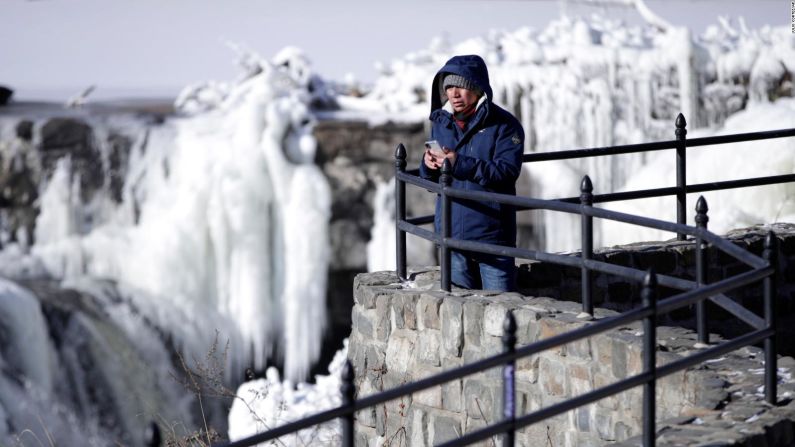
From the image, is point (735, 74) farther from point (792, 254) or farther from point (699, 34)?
point (792, 254)

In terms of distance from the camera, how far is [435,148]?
6.57m

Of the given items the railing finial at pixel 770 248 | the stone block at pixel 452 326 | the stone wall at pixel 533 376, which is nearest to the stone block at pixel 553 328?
the stone wall at pixel 533 376

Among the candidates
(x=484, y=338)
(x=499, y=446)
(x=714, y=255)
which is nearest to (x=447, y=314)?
(x=484, y=338)

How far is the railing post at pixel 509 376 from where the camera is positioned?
4070mm

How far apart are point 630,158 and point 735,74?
8.85 feet

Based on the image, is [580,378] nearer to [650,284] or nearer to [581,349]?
[581,349]

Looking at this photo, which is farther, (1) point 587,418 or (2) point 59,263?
(2) point 59,263

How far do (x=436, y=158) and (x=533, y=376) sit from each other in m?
1.13

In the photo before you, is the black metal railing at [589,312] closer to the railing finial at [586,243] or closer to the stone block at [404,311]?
the railing finial at [586,243]

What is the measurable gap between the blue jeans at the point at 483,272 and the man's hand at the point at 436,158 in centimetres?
48

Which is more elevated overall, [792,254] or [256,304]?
[792,254]

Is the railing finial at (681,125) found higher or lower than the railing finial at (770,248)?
higher

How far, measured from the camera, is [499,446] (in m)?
6.29

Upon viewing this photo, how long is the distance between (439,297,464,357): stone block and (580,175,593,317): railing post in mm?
660
